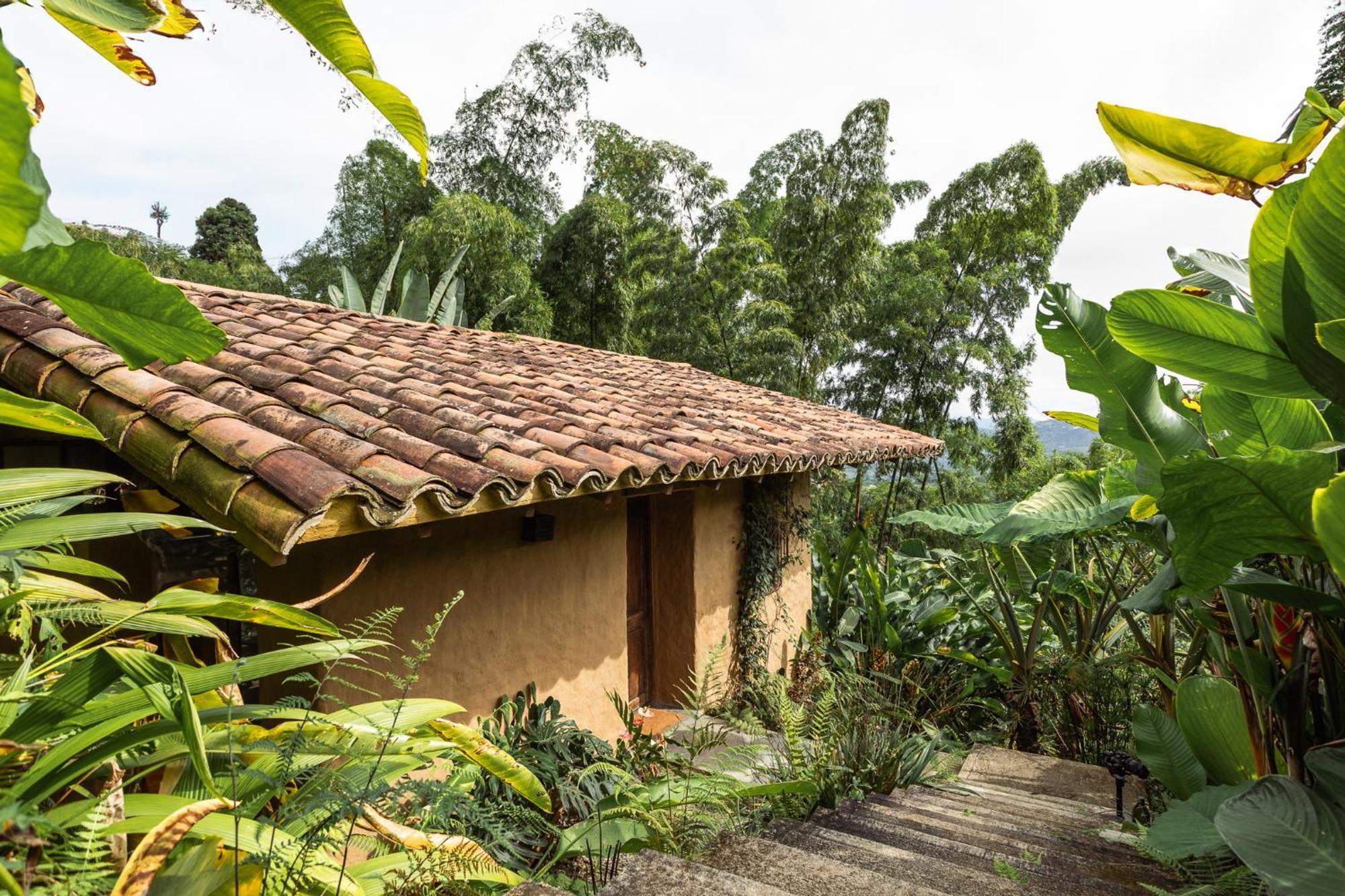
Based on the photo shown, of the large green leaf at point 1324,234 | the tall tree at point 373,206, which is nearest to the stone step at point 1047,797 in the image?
the large green leaf at point 1324,234

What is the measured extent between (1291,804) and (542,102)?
562 inches

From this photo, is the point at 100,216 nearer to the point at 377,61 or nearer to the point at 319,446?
the point at 319,446

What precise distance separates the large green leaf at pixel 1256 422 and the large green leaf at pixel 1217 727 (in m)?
0.88

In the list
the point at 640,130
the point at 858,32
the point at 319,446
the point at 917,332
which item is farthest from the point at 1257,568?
the point at 640,130

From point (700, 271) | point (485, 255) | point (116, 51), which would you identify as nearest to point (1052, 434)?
point (700, 271)

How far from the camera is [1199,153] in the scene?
Result: 5.86 feet

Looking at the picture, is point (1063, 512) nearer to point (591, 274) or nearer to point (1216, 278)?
point (1216, 278)

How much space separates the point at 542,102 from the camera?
521 inches

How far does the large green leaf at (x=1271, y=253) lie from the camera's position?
1527 millimetres

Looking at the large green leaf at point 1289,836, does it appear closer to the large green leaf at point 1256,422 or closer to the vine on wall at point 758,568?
the large green leaf at point 1256,422

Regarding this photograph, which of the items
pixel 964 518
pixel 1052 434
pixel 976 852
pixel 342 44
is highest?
pixel 1052 434

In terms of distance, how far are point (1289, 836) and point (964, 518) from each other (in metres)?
2.67

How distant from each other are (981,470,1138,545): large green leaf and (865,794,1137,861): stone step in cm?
122

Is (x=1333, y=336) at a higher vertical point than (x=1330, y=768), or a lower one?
higher
